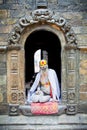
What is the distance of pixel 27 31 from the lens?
7.08 meters

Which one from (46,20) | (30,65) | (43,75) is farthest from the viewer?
(30,65)

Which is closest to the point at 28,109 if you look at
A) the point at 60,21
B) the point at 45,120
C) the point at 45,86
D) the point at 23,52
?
the point at 45,120

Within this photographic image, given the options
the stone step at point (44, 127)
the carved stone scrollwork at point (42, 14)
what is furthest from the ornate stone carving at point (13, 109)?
the carved stone scrollwork at point (42, 14)

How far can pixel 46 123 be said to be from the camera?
23.1 ft

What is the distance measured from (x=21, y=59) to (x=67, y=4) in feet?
5.01

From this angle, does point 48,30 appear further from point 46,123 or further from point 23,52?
point 46,123

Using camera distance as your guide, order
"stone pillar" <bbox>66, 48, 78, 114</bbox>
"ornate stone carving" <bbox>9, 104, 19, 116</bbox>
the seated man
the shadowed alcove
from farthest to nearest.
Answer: the shadowed alcove, the seated man, "ornate stone carving" <bbox>9, 104, 19, 116</bbox>, "stone pillar" <bbox>66, 48, 78, 114</bbox>

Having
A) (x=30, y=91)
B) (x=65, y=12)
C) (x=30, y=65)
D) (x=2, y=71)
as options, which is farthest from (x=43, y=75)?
(x=30, y=65)

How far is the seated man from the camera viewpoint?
7324 millimetres

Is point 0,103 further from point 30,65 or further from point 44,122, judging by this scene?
point 30,65

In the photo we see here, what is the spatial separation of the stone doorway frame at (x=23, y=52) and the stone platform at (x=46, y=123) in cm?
20

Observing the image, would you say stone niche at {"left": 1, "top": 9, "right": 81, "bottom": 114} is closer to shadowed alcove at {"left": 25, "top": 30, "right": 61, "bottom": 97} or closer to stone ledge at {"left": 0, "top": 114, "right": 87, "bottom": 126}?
stone ledge at {"left": 0, "top": 114, "right": 87, "bottom": 126}

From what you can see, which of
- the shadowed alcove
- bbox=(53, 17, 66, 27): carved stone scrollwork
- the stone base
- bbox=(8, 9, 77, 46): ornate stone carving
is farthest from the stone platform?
the shadowed alcove

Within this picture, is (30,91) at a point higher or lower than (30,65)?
lower
